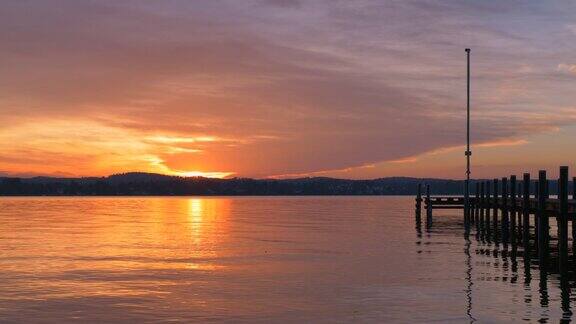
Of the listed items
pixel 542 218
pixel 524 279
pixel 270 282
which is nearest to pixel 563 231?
pixel 524 279

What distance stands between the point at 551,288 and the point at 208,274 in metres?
13.9

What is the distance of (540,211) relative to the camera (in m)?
36.1

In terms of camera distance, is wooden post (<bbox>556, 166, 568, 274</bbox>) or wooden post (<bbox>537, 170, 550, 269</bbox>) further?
wooden post (<bbox>537, 170, 550, 269</bbox>)

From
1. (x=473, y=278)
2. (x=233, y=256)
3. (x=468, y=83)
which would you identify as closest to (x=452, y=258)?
(x=473, y=278)

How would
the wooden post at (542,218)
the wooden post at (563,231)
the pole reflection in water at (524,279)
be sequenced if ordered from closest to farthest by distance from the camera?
1. the pole reflection in water at (524,279)
2. the wooden post at (563,231)
3. the wooden post at (542,218)

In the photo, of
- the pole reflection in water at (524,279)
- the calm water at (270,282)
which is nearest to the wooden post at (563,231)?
the pole reflection in water at (524,279)

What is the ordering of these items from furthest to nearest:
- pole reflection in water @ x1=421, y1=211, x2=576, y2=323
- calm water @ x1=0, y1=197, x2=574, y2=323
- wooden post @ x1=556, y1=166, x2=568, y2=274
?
wooden post @ x1=556, y1=166, x2=568, y2=274
pole reflection in water @ x1=421, y1=211, x2=576, y2=323
calm water @ x1=0, y1=197, x2=574, y2=323

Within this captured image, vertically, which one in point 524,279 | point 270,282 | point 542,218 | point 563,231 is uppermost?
point 542,218

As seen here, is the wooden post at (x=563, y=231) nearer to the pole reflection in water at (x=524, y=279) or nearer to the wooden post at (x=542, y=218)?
the pole reflection in water at (x=524, y=279)

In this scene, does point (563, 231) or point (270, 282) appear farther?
point (563, 231)

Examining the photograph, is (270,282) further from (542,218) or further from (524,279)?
(542,218)

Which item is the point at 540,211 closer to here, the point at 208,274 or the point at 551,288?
the point at 551,288

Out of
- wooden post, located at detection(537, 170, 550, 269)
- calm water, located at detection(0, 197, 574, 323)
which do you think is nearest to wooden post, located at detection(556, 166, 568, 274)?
calm water, located at detection(0, 197, 574, 323)

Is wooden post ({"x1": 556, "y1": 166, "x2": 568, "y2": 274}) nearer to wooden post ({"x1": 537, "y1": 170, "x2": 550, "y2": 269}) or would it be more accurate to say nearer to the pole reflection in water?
the pole reflection in water
